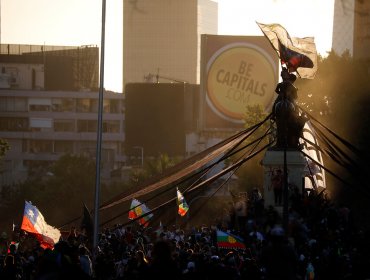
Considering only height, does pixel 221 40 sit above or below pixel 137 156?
above

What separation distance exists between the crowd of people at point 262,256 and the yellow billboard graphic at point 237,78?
312ft

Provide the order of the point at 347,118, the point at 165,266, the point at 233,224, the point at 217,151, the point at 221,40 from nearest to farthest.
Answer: the point at 165,266 < the point at 233,224 < the point at 217,151 < the point at 347,118 < the point at 221,40

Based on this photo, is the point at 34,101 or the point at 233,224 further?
the point at 34,101

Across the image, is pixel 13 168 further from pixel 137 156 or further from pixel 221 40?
pixel 221 40

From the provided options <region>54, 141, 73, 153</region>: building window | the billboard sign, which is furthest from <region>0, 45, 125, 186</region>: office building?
the billboard sign

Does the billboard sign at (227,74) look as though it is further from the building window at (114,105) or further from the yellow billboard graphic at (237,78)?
the building window at (114,105)

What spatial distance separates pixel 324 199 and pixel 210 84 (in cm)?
9885

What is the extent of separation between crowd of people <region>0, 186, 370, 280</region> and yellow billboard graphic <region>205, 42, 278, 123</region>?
9500 cm

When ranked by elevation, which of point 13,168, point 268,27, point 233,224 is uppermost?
point 268,27

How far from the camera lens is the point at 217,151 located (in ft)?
92.4

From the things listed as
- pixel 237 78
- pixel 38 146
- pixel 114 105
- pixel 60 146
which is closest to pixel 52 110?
pixel 60 146

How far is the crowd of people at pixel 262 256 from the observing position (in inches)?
696

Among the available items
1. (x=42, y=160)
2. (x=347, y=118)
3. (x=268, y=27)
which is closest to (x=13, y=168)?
(x=42, y=160)

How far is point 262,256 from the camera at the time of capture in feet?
59.1
